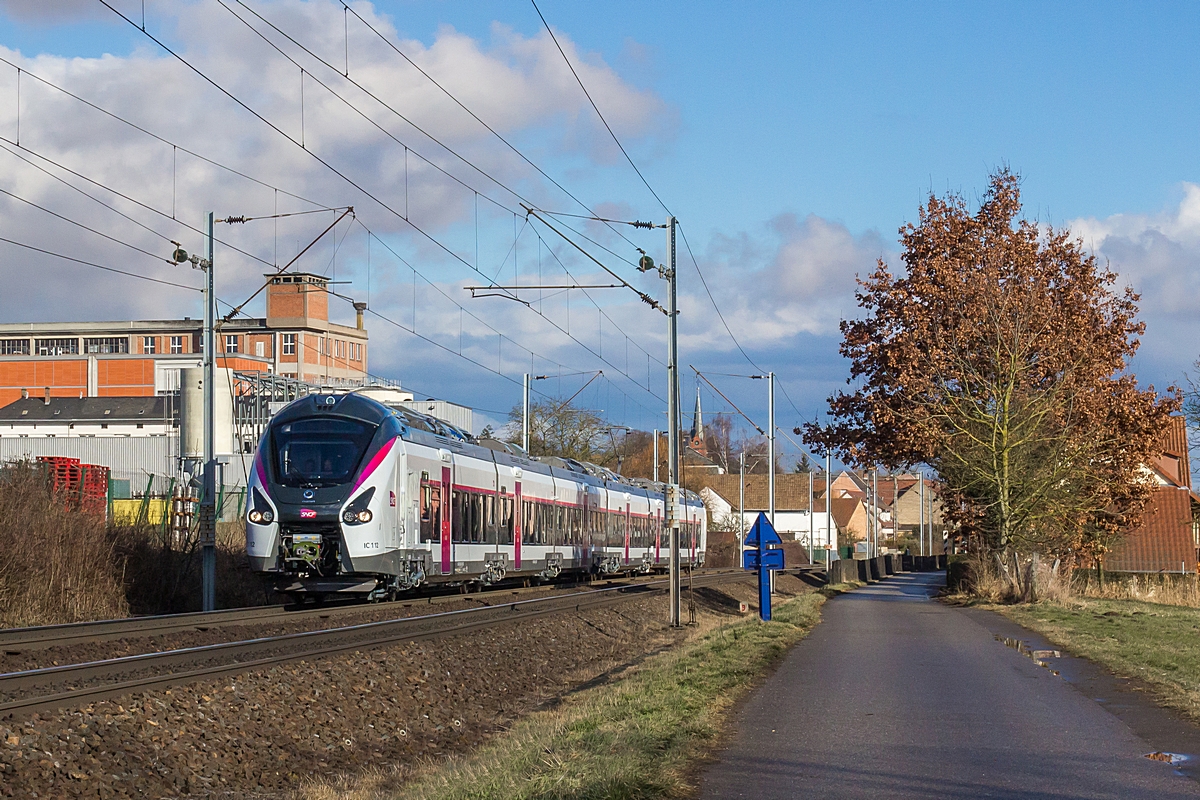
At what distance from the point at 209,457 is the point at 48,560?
13.7ft

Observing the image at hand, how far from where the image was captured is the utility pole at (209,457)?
79.5ft

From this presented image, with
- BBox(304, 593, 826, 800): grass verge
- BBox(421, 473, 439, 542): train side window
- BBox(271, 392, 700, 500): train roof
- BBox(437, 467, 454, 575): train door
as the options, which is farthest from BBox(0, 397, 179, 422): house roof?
BBox(304, 593, 826, 800): grass verge

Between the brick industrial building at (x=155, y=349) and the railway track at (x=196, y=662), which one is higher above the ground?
the brick industrial building at (x=155, y=349)

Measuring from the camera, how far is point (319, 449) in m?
22.8

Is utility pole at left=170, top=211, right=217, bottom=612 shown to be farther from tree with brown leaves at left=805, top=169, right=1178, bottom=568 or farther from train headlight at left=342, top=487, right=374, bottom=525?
tree with brown leaves at left=805, top=169, right=1178, bottom=568

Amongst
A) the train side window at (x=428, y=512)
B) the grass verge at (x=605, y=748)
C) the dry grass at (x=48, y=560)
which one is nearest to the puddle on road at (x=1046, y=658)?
the grass verge at (x=605, y=748)

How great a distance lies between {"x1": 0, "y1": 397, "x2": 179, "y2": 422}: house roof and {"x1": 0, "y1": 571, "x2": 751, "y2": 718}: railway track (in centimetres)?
6871

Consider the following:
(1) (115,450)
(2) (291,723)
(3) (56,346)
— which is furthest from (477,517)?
(3) (56,346)

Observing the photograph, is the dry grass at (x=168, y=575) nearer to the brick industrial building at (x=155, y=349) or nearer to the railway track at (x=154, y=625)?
the railway track at (x=154, y=625)

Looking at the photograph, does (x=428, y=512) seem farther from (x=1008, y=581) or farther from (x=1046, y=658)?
(x=1008, y=581)

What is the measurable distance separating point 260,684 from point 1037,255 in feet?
91.1

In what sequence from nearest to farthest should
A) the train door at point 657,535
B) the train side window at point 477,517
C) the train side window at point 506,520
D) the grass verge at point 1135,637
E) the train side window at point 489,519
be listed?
the grass verge at point 1135,637 → the train side window at point 477,517 → the train side window at point 489,519 → the train side window at point 506,520 → the train door at point 657,535

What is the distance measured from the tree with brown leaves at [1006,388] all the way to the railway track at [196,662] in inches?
583

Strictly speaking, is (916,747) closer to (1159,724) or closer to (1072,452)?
(1159,724)
